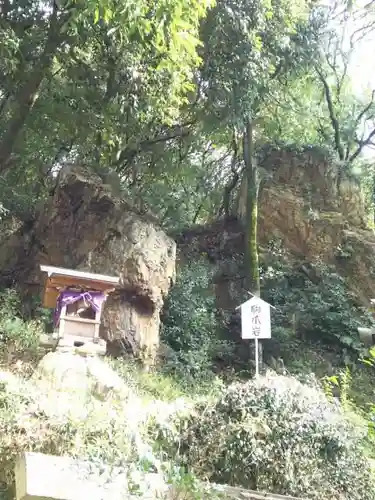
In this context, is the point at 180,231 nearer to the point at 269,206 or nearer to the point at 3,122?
the point at 269,206

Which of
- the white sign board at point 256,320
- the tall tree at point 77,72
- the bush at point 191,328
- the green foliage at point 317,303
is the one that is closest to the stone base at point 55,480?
the white sign board at point 256,320

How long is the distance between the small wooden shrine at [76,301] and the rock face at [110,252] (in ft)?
7.47

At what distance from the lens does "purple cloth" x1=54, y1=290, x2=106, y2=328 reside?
6684mm

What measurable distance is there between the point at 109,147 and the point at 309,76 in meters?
5.59

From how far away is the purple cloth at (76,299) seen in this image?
668 cm

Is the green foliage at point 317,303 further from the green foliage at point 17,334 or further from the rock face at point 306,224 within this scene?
the green foliage at point 17,334

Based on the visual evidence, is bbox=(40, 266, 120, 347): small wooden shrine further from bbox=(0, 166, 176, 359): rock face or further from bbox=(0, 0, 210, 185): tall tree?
bbox=(0, 0, 210, 185): tall tree

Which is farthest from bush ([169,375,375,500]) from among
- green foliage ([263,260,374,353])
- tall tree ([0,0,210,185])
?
green foliage ([263,260,374,353])

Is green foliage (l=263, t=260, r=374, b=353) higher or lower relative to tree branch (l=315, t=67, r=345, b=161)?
lower

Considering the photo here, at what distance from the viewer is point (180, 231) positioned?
13562 mm

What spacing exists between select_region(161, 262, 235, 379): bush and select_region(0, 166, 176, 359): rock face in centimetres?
68

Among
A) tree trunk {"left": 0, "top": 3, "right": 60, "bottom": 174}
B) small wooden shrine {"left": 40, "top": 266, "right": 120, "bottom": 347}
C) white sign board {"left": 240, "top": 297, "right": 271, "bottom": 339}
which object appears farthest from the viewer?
tree trunk {"left": 0, "top": 3, "right": 60, "bottom": 174}

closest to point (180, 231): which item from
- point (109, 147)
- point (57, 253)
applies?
point (109, 147)

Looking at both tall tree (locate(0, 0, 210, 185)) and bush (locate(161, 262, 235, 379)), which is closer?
tall tree (locate(0, 0, 210, 185))
